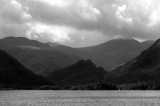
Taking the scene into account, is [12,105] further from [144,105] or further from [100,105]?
[144,105]

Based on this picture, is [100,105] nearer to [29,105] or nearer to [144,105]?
[144,105]

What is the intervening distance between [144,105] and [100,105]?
2248cm

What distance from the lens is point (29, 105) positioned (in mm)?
179750

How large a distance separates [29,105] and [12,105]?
29.0 ft

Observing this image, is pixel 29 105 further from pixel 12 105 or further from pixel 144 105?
pixel 144 105

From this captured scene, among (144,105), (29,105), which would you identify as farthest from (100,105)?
(29,105)

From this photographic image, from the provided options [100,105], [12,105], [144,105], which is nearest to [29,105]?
[12,105]

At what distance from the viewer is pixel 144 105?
179125 mm

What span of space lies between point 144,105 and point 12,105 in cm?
6586

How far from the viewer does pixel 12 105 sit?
576ft

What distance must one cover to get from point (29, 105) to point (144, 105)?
57969 millimetres
